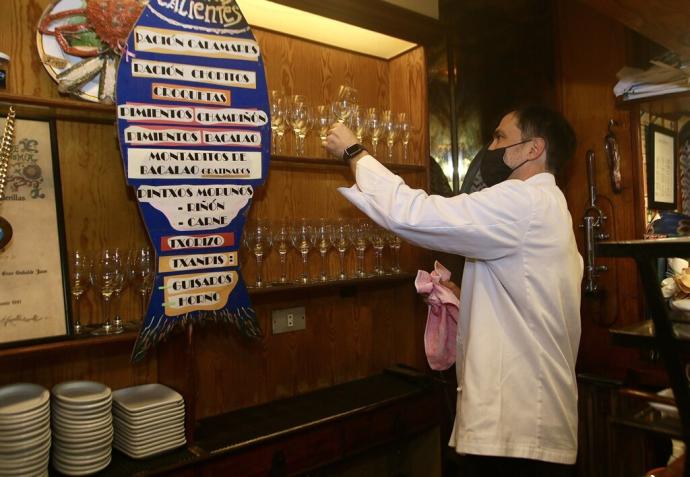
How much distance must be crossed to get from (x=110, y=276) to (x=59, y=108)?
578 mm

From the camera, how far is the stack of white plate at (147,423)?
1.68 meters

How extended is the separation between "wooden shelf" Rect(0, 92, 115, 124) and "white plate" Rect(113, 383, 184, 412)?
0.99m

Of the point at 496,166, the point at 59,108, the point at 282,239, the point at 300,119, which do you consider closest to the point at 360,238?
the point at 282,239

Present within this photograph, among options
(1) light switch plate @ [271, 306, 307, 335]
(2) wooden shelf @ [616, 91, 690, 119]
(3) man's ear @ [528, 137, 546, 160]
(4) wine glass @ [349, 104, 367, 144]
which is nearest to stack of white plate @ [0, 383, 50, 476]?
(1) light switch plate @ [271, 306, 307, 335]

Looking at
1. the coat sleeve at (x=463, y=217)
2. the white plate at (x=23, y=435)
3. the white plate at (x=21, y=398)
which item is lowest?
the white plate at (x=23, y=435)

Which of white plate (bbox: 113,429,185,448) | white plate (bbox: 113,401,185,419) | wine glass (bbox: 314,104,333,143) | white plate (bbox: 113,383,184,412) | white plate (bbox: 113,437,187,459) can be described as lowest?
white plate (bbox: 113,437,187,459)

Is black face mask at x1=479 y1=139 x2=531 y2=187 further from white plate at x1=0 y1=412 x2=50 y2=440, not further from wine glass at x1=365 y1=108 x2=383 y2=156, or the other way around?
white plate at x1=0 y1=412 x2=50 y2=440

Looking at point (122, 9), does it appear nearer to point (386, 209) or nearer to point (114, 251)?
point (114, 251)

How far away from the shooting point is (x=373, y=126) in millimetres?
2424

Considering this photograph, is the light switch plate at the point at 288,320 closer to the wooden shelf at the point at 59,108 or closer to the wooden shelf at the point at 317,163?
the wooden shelf at the point at 317,163

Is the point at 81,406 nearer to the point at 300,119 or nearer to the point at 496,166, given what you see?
the point at 300,119

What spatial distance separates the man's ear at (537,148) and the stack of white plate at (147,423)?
1.52 metres

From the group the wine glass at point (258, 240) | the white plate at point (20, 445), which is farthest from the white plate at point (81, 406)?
the wine glass at point (258, 240)

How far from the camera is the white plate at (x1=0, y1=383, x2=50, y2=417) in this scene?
58.1 inches
